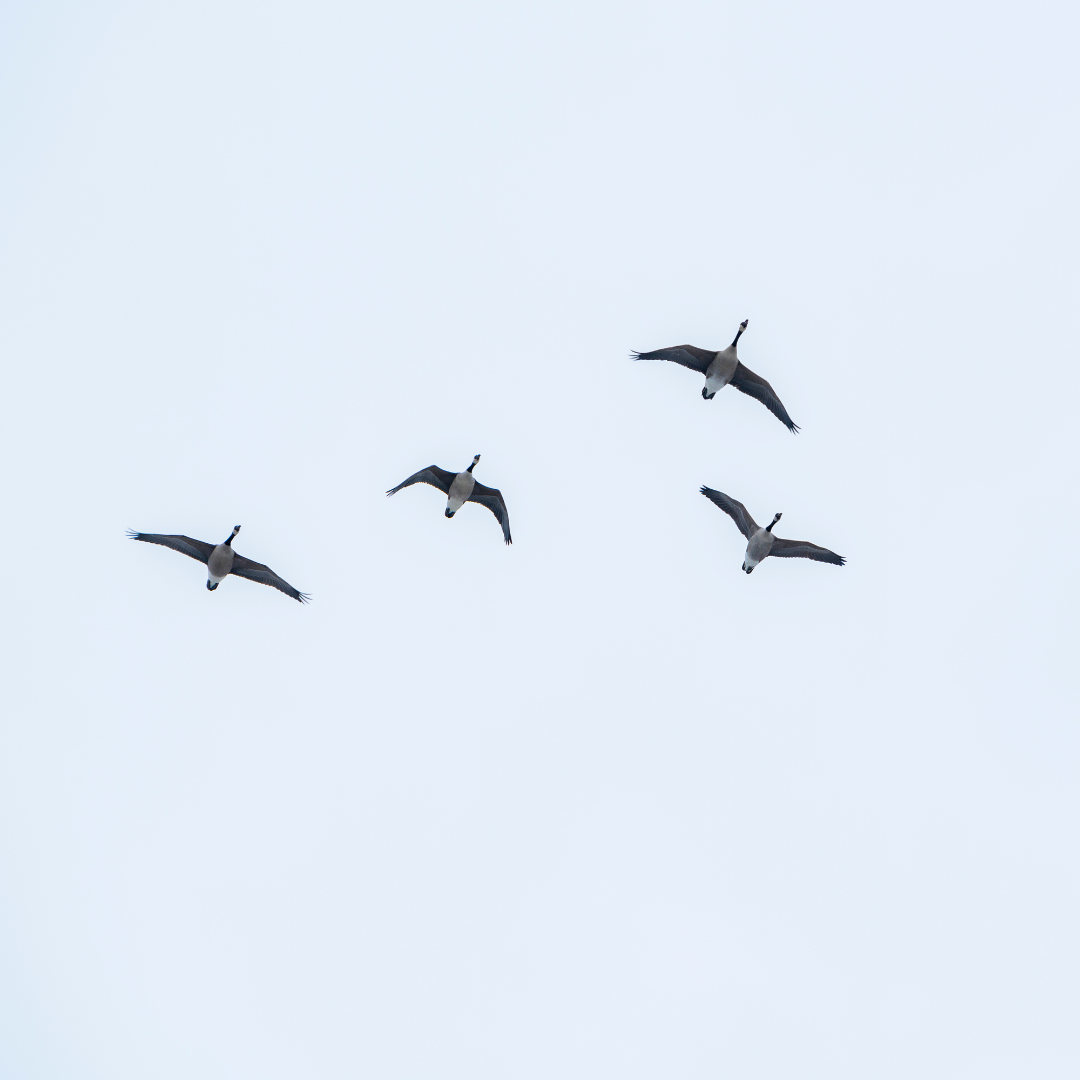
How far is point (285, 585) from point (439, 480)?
5.09 m

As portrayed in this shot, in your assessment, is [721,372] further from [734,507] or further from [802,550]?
[802,550]

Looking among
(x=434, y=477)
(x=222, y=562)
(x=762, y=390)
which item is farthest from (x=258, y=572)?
(x=762, y=390)

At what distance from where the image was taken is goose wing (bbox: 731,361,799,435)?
30.4 m

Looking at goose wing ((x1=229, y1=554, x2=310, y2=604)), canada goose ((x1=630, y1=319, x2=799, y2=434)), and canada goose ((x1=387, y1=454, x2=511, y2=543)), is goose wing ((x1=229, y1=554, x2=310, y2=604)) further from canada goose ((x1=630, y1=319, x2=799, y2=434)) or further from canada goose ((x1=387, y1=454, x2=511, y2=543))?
canada goose ((x1=630, y1=319, x2=799, y2=434))

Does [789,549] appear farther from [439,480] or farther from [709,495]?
[439,480]

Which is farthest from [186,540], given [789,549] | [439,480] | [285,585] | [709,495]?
[789,549]

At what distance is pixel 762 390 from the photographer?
3053 cm

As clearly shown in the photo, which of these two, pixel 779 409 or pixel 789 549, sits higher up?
pixel 779 409

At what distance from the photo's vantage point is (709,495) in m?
30.0

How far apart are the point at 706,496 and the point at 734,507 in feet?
2.60

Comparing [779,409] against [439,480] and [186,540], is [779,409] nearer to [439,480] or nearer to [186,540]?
[439,480]

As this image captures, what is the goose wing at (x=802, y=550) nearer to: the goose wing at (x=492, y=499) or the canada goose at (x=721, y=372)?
the canada goose at (x=721, y=372)

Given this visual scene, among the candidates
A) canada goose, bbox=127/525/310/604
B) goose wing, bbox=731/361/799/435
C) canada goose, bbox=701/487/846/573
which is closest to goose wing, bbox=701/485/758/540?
canada goose, bbox=701/487/846/573

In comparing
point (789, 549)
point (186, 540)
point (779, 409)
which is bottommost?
point (186, 540)
